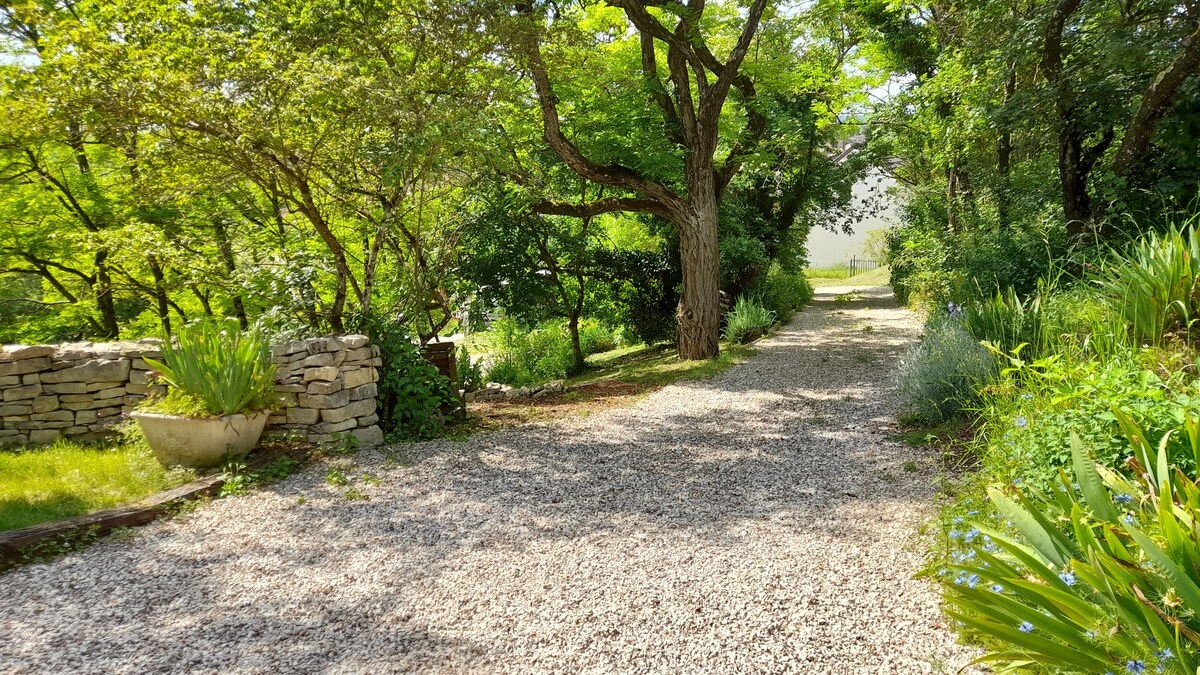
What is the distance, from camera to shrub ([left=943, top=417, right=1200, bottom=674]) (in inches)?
66.3

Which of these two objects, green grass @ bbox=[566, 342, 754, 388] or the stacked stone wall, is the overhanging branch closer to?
green grass @ bbox=[566, 342, 754, 388]

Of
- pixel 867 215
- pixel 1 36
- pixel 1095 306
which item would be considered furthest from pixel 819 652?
pixel 867 215

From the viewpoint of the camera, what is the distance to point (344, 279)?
6.01 m

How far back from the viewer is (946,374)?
4980 mm

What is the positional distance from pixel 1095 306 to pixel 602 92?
6727mm

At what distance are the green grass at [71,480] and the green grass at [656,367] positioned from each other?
17.0ft

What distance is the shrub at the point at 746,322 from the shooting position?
35.7 ft

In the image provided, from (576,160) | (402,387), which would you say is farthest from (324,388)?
(576,160)

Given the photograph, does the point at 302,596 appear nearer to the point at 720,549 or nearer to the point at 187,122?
the point at 720,549

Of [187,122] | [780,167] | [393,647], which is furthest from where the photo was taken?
[780,167]

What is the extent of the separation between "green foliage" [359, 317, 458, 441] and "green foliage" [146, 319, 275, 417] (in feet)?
3.31

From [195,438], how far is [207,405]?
241mm

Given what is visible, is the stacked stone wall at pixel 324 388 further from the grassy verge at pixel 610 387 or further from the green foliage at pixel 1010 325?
the green foliage at pixel 1010 325

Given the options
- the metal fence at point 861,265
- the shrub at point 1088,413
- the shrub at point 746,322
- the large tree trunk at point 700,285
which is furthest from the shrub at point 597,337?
the metal fence at point 861,265
